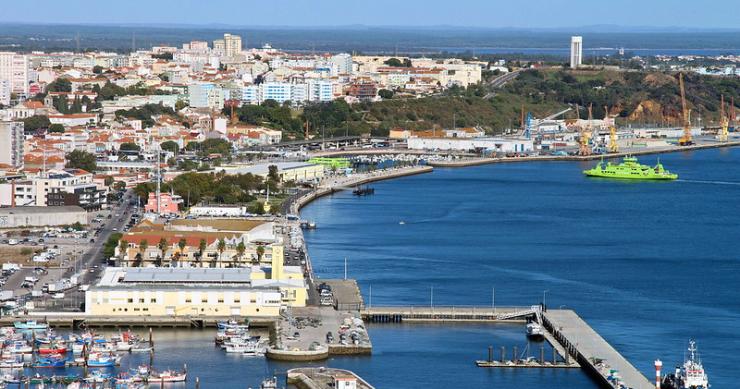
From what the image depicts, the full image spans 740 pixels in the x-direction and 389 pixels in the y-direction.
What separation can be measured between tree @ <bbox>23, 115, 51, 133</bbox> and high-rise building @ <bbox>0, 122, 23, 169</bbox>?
4.61 m

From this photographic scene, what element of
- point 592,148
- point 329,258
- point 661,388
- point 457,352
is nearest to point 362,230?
point 329,258

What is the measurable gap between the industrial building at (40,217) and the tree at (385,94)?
58.7ft

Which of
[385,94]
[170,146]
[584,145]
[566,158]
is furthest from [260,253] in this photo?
[385,94]

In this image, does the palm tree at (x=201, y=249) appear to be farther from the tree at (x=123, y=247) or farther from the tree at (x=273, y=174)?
the tree at (x=273, y=174)

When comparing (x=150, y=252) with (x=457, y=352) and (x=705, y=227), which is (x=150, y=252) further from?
(x=705, y=227)

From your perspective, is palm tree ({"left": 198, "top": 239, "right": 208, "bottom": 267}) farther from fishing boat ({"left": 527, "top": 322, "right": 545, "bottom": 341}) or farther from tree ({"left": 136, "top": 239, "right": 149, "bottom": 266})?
fishing boat ({"left": 527, "top": 322, "right": 545, "bottom": 341})

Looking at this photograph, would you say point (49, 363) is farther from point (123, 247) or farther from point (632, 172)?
point (632, 172)

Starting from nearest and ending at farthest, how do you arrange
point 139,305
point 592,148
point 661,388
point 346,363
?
point 661,388, point 346,363, point 139,305, point 592,148

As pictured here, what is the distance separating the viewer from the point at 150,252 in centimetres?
1403

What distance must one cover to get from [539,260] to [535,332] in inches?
145

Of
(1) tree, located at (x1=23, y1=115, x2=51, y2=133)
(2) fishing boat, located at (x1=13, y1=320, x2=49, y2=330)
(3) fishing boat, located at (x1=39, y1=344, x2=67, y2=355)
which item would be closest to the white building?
(1) tree, located at (x1=23, y1=115, x2=51, y2=133)

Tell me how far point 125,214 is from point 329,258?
3.47 meters

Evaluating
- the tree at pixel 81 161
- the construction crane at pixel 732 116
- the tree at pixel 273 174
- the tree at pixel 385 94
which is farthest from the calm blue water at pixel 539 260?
the construction crane at pixel 732 116

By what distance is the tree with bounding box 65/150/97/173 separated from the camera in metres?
22.0
